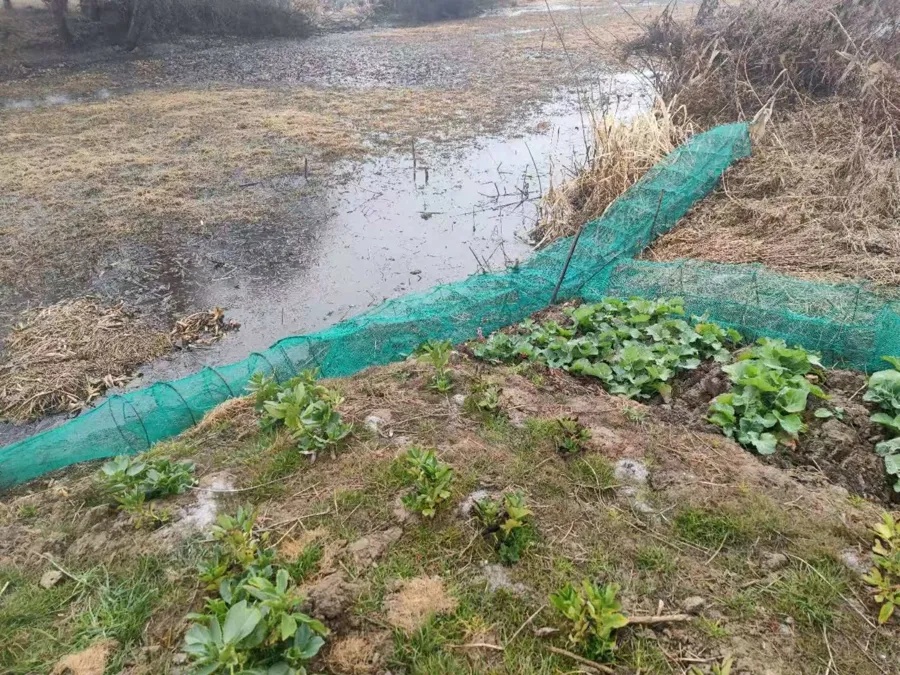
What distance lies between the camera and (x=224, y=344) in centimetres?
476

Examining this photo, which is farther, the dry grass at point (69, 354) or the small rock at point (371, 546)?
the dry grass at point (69, 354)

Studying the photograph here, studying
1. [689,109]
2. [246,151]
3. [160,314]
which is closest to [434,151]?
[246,151]

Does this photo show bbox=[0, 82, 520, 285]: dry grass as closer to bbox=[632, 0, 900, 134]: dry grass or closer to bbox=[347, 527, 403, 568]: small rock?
bbox=[632, 0, 900, 134]: dry grass

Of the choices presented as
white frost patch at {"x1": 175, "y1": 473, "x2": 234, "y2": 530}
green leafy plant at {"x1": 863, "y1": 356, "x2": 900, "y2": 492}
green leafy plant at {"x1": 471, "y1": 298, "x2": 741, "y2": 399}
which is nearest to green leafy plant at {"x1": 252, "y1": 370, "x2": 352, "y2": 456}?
white frost patch at {"x1": 175, "y1": 473, "x2": 234, "y2": 530}

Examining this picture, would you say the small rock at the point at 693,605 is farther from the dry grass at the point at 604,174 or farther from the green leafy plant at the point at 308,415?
the dry grass at the point at 604,174

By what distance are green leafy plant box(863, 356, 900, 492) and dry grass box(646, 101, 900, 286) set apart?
1.76 m

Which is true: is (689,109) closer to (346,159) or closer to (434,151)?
(434,151)

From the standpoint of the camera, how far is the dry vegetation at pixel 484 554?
1962 millimetres

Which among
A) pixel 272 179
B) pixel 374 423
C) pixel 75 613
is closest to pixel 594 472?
pixel 374 423

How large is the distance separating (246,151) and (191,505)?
6.62 meters

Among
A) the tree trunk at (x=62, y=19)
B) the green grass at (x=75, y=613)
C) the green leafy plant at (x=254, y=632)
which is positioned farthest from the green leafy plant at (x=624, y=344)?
the tree trunk at (x=62, y=19)

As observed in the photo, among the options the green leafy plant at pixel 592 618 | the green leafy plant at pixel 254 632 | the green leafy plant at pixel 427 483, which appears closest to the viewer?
the green leafy plant at pixel 254 632

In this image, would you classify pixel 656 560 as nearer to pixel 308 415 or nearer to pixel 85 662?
pixel 308 415

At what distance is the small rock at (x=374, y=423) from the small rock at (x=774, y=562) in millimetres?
1726
